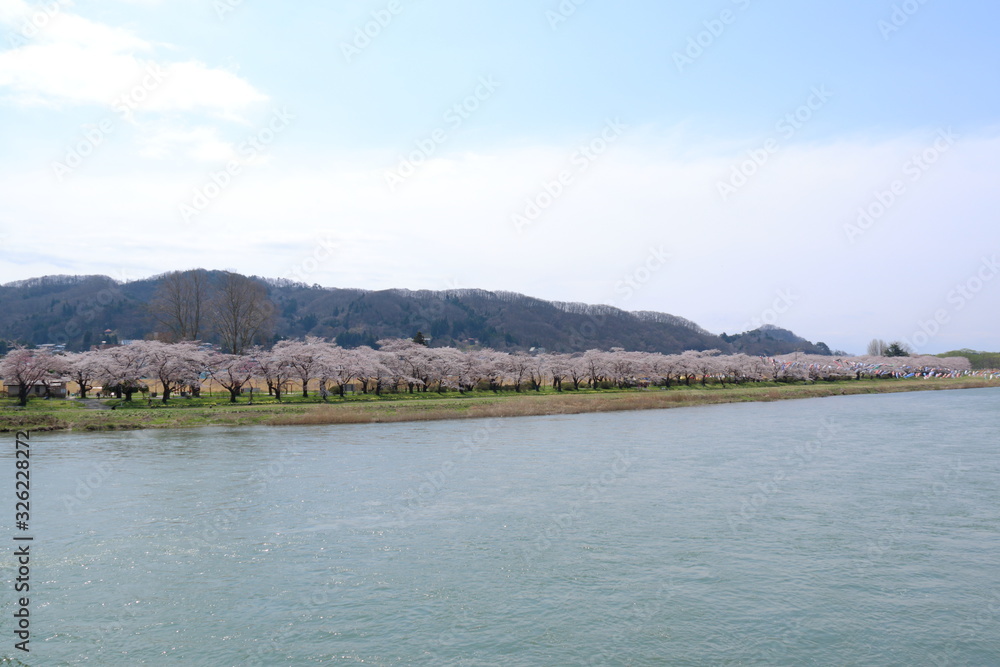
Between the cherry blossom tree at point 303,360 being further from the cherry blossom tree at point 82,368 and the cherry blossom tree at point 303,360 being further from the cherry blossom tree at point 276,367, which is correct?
the cherry blossom tree at point 82,368

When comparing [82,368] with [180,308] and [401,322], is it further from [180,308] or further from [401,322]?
[401,322]

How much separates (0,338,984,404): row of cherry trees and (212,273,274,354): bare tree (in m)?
3.92

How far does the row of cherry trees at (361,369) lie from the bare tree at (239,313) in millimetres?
3924

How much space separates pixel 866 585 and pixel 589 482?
28.1 ft

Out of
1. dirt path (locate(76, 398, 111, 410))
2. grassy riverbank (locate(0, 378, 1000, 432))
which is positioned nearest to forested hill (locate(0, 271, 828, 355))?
dirt path (locate(76, 398, 111, 410))

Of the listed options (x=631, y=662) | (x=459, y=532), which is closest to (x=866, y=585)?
(x=631, y=662)

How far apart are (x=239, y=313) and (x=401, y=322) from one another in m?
112

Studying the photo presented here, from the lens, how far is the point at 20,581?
424 inches

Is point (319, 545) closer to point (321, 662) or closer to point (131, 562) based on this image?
point (131, 562)

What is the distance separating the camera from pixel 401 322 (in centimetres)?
17275

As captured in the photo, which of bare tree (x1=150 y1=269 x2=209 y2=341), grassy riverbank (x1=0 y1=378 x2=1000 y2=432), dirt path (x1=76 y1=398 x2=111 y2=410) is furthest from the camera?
bare tree (x1=150 y1=269 x2=209 y2=341)

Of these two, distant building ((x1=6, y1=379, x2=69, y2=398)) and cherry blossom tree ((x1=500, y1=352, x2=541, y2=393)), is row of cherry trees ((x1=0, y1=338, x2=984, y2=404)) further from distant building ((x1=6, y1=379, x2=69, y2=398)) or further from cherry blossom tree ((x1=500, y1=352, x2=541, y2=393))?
distant building ((x1=6, y1=379, x2=69, y2=398))

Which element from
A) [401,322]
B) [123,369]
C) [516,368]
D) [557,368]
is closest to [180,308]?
[123,369]

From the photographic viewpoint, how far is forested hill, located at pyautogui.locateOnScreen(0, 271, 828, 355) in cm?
14650
